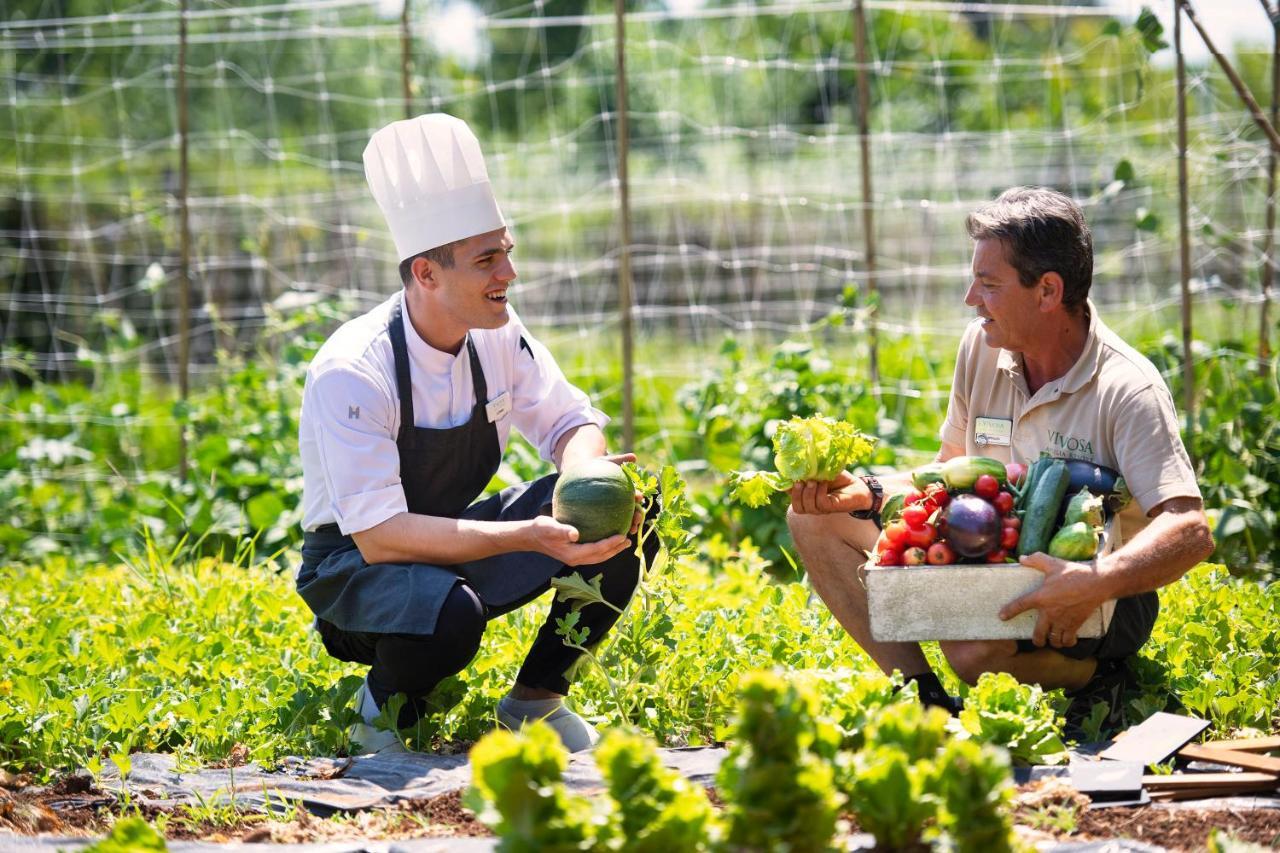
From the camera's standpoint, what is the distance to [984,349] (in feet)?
13.3

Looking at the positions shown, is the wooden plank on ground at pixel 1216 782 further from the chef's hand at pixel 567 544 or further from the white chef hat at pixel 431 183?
the white chef hat at pixel 431 183

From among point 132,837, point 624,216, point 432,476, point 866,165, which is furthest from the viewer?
point 866,165

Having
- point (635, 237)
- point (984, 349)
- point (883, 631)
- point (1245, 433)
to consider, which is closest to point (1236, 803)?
point (883, 631)

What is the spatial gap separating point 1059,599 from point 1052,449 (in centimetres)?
59

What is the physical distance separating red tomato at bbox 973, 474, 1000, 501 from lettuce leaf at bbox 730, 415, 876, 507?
0.31 m

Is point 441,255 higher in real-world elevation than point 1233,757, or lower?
higher

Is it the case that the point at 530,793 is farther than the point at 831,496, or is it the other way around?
the point at 831,496

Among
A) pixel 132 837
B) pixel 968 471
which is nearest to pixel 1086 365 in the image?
pixel 968 471

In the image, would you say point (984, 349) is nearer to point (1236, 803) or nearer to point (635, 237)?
point (1236, 803)

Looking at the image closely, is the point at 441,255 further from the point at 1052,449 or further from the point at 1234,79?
the point at 1234,79

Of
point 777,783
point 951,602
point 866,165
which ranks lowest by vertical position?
point 951,602

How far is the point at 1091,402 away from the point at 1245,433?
Result: 8.59 ft

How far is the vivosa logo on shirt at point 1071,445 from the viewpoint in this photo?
3.74 m

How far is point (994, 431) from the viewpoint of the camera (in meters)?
3.99
